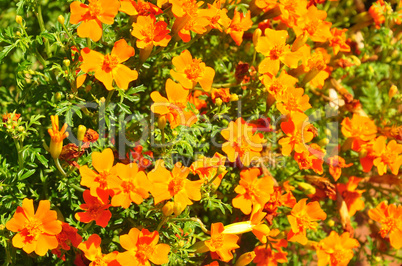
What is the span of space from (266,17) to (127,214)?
1211mm

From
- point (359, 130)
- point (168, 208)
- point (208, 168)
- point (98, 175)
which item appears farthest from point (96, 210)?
point (359, 130)

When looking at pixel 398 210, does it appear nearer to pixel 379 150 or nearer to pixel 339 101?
pixel 379 150

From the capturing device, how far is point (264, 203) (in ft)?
6.41

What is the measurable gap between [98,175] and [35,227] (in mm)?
301

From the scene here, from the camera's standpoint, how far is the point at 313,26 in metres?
2.21

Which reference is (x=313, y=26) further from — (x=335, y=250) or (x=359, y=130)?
(x=335, y=250)

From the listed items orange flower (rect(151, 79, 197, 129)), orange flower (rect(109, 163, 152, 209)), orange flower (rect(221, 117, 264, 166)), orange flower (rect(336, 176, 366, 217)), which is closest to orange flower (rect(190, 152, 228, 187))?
orange flower (rect(221, 117, 264, 166))

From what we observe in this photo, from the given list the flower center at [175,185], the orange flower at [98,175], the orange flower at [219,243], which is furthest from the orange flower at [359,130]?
the orange flower at [98,175]

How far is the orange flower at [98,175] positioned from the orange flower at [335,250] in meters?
1.14

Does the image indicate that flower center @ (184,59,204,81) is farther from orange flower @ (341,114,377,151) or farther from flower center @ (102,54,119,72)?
orange flower @ (341,114,377,151)

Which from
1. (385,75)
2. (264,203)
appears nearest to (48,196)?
(264,203)

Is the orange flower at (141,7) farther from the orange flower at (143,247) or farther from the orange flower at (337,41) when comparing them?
the orange flower at (337,41)

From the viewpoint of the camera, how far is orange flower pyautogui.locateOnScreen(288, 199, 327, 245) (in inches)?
78.4

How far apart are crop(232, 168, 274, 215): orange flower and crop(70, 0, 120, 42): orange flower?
0.87 meters
